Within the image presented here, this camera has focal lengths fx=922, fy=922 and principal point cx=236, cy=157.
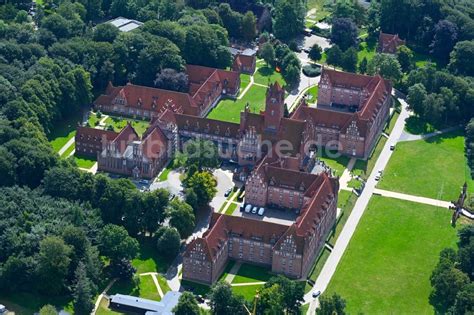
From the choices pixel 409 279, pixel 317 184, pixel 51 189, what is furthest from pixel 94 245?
pixel 409 279

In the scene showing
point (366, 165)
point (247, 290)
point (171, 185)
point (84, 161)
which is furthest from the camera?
point (366, 165)

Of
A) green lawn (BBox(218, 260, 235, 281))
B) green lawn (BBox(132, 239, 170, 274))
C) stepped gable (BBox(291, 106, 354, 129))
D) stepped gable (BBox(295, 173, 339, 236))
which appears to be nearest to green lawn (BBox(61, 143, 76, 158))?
green lawn (BBox(132, 239, 170, 274))

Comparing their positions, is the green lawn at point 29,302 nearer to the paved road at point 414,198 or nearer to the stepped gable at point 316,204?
the stepped gable at point 316,204

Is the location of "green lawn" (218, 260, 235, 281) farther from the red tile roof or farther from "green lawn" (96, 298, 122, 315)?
"green lawn" (96, 298, 122, 315)

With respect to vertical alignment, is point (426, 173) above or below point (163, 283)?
below

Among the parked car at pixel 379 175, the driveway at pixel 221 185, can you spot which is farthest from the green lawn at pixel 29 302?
the parked car at pixel 379 175

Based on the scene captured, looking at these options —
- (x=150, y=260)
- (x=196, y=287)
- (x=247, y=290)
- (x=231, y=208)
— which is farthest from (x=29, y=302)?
(x=231, y=208)

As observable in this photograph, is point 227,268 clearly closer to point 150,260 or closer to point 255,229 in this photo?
point 255,229
